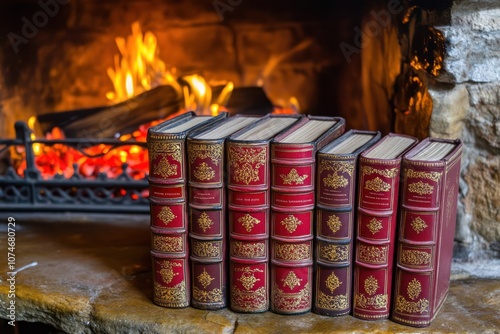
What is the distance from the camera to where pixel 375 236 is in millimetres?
1237

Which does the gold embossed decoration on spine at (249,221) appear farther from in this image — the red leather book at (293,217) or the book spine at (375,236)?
the book spine at (375,236)

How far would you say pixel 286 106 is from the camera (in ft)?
7.29

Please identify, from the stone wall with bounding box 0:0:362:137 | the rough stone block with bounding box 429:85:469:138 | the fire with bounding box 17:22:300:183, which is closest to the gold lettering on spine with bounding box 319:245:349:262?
the rough stone block with bounding box 429:85:469:138

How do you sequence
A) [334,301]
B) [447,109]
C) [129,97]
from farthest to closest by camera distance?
[129,97] < [447,109] < [334,301]

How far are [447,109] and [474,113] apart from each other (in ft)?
0.23

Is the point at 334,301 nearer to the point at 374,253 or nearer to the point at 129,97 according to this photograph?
the point at 374,253

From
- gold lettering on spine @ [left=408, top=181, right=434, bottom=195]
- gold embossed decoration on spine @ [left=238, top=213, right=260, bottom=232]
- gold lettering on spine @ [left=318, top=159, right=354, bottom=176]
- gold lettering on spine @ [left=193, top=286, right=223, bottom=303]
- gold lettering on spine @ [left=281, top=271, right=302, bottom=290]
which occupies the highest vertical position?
gold lettering on spine @ [left=318, top=159, right=354, bottom=176]

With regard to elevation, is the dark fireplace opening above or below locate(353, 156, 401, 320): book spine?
above

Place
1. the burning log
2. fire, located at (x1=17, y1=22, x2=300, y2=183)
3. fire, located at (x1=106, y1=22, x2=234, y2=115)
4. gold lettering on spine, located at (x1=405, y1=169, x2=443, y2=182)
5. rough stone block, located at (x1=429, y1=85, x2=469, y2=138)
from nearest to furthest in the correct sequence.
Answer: gold lettering on spine, located at (x1=405, y1=169, x2=443, y2=182), rough stone block, located at (x1=429, y1=85, x2=469, y2=138), fire, located at (x1=17, y1=22, x2=300, y2=183), the burning log, fire, located at (x1=106, y1=22, x2=234, y2=115)

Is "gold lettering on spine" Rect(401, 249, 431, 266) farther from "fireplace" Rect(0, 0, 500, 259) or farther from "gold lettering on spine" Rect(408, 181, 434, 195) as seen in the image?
"fireplace" Rect(0, 0, 500, 259)

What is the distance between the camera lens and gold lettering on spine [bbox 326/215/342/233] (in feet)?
4.08

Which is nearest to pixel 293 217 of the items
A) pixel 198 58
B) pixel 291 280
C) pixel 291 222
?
pixel 291 222

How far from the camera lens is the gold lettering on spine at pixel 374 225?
1227 mm

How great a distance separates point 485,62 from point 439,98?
0.11 metres
